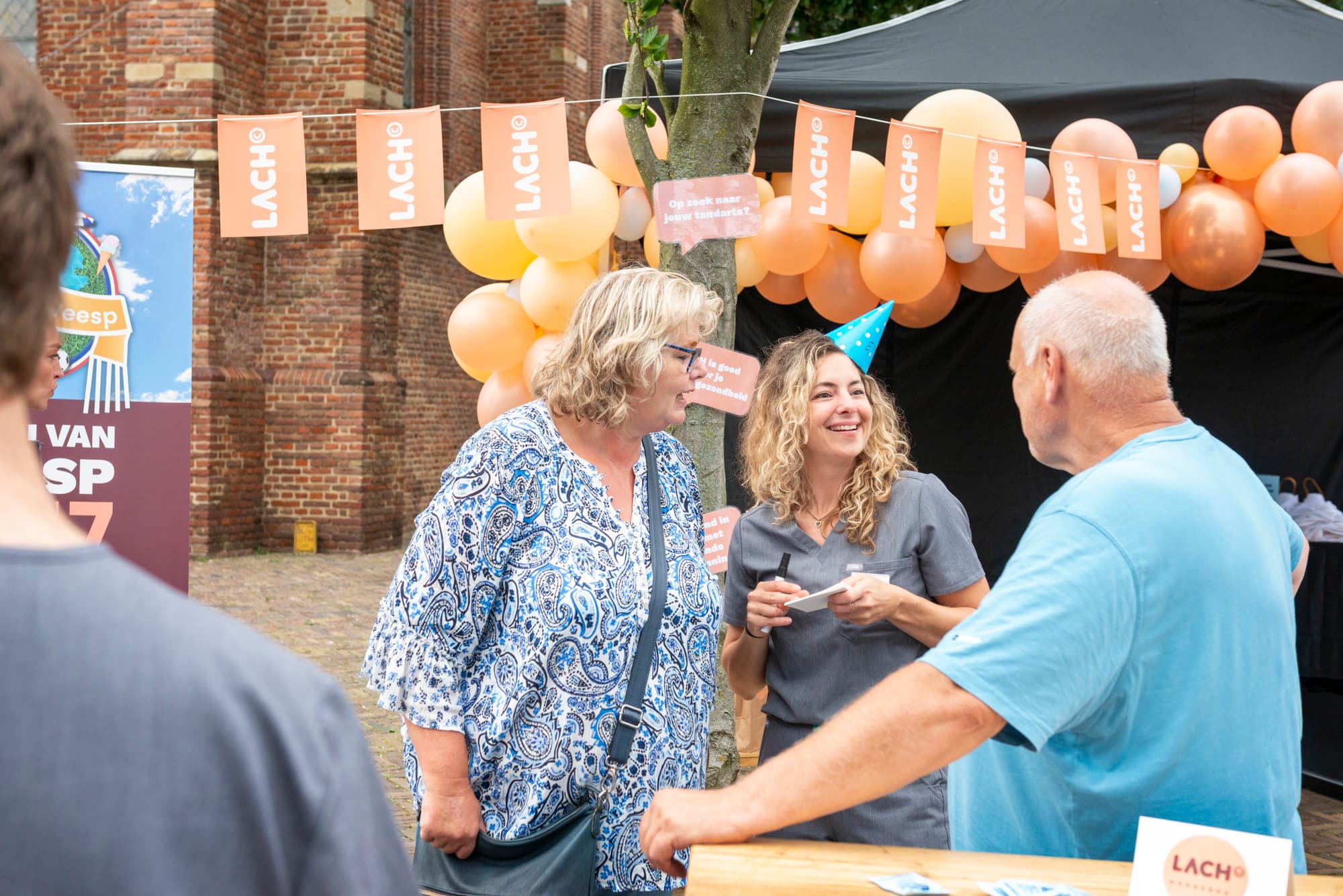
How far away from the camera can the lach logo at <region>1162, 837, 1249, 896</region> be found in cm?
127

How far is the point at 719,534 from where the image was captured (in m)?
3.71

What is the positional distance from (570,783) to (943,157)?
11.2ft

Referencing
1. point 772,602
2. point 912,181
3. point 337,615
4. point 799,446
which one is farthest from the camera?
point 337,615

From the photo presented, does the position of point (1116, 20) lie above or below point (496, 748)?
above

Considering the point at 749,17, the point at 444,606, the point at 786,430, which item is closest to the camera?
the point at 444,606

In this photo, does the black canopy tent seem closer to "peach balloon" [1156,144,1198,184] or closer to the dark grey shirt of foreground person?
"peach balloon" [1156,144,1198,184]

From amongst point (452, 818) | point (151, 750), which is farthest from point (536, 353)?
point (151, 750)

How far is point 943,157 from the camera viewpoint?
459cm

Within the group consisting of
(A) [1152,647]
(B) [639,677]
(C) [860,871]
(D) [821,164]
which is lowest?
(C) [860,871]

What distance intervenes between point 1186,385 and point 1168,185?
1.76 metres

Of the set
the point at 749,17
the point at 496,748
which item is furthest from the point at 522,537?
the point at 749,17

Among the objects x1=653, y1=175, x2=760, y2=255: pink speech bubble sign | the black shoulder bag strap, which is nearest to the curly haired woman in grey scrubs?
the black shoulder bag strap

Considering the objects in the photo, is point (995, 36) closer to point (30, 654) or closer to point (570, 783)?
point (570, 783)

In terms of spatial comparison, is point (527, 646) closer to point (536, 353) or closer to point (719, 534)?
point (719, 534)
